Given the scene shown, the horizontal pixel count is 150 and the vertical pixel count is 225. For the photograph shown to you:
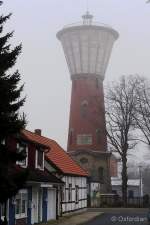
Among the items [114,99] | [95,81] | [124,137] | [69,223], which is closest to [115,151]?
[124,137]

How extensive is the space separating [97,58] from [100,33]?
3.59m

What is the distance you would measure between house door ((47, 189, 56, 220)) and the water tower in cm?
3378

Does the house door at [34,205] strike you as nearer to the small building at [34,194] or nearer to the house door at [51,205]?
the small building at [34,194]

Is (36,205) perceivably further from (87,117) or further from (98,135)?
(87,117)

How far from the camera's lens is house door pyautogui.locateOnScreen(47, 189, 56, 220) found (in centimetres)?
3550

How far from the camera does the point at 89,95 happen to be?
72.6 m

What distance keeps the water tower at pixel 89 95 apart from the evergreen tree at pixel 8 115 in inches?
1999

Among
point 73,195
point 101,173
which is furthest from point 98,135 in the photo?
point 73,195

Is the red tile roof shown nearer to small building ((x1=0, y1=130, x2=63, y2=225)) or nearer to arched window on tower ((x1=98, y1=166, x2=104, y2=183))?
small building ((x1=0, y1=130, x2=63, y2=225))

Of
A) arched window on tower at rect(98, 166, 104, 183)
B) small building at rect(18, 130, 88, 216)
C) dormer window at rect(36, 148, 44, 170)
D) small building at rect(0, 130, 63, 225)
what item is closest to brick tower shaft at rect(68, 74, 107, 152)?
arched window on tower at rect(98, 166, 104, 183)

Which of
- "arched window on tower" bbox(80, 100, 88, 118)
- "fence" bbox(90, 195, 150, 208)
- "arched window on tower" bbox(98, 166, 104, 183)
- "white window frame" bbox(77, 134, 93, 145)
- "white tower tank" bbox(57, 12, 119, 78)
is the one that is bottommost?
"fence" bbox(90, 195, 150, 208)

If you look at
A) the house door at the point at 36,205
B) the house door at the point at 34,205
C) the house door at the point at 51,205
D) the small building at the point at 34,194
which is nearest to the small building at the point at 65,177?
the house door at the point at 51,205

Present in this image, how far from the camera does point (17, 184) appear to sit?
63.5ft

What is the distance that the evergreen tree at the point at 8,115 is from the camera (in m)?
18.6
